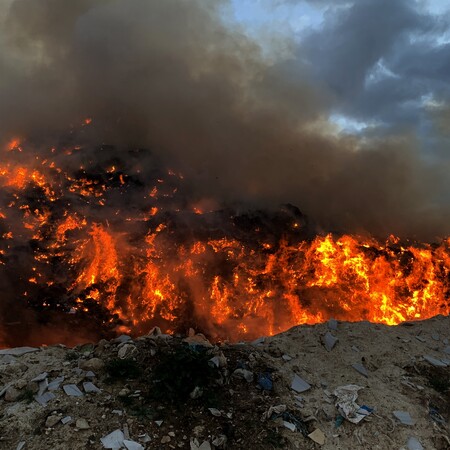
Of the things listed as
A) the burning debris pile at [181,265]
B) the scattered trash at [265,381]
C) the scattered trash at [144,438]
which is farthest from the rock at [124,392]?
the burning debris pile at [181,265]

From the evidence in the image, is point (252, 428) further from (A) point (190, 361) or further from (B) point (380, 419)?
(B) point (380, 419)

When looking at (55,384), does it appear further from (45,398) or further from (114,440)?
(114,440)

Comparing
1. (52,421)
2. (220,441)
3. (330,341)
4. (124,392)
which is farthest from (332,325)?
(52,421)

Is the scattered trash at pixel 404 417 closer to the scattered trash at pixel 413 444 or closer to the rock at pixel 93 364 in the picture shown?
the scattered trash at pixel 413 444

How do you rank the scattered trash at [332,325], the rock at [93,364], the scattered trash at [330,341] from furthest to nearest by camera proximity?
the scattered trash at [332,325] < the scattered trash at [330,341] < the rock at [93,364]

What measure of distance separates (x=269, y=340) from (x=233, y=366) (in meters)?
1.90

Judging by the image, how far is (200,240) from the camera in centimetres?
Answer: 1719

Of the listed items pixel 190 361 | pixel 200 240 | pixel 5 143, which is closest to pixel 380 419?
pixel 190 361

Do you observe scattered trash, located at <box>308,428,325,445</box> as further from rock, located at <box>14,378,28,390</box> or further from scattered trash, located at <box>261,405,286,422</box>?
rock, located at <box>14,378,28,390</box>

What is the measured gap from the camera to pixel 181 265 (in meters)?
16.3

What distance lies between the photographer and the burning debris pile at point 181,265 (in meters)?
15.1

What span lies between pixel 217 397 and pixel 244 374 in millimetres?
853

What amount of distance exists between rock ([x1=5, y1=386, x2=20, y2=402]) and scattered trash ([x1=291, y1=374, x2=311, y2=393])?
4883 millimetres

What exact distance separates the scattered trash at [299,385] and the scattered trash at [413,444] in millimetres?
1848
